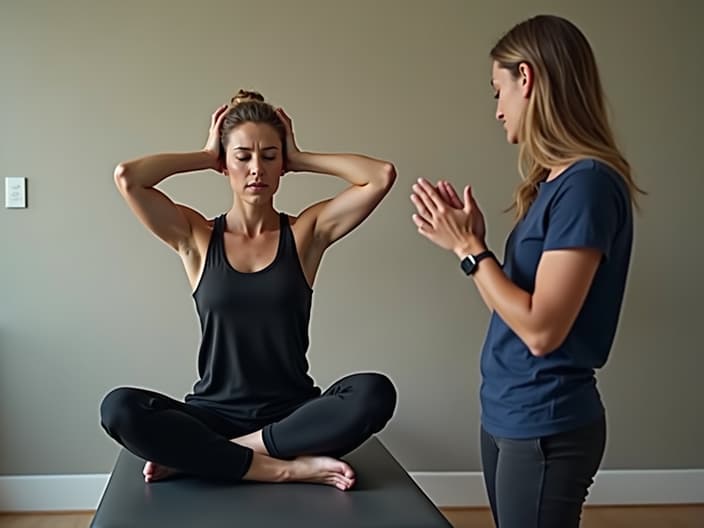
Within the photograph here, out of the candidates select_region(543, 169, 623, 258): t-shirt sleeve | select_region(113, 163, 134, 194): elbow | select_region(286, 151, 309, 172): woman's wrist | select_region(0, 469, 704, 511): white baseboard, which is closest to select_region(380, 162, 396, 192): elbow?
select_region(286, 151, 309, 172): woman's wrist

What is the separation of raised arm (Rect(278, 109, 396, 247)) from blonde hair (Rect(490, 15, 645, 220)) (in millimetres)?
764

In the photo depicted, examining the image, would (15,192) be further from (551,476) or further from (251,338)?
(551,476)

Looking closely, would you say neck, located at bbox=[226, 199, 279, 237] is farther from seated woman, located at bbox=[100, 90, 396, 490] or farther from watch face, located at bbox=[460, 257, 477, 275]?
watch face, located at bbox=[460, 257, 477, 275]

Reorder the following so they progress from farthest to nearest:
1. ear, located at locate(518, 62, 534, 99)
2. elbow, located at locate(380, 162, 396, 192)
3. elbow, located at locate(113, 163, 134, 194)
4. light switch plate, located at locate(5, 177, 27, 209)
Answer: light switch plate, located at locate(5, 177, 27, 209), elbow, located at locate(380, 162, 396, 192), elbow, located at locate(113, 163, 134, 194), ear, located at locate(518, 62, 534, 99)

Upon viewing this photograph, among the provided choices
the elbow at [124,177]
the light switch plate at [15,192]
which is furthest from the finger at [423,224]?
the light switch plate at [15,192]

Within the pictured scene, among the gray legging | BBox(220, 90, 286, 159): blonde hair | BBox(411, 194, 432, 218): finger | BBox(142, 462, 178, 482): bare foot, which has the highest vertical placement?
BBox(220, 90, 286, 159): blonde hair

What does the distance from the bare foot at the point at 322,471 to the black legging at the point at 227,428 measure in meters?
0.03

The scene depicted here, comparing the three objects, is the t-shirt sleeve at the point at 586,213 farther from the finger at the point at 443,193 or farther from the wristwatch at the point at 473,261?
the finger at the point at 443,193

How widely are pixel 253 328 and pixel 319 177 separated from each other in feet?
3.08

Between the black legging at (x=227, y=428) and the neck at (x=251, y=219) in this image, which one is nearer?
the black legging at (x=227, y=428)

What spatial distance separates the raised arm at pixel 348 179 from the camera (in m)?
2.09

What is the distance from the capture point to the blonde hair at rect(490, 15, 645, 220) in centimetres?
132

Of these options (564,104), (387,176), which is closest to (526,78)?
(564,104)

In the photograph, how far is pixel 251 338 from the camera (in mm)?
2021
